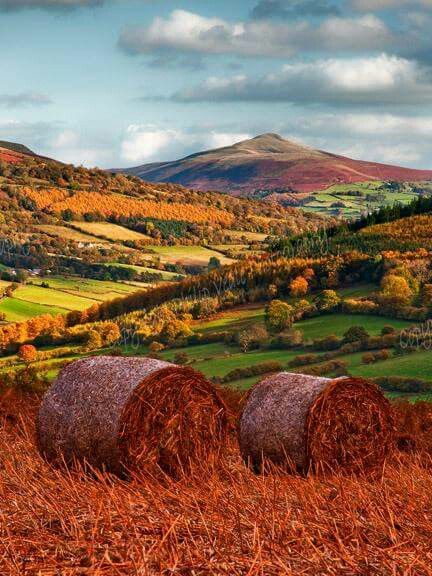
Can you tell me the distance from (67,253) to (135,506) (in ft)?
341

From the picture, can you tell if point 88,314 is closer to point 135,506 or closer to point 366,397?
point 366,397

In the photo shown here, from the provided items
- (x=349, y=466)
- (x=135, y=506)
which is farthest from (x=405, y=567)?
(x=349, y=466)

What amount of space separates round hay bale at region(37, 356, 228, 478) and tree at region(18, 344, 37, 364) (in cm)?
4261

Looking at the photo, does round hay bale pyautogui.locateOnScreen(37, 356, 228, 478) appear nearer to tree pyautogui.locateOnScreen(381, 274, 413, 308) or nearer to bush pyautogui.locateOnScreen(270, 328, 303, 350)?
bush pyautogui.locateOnScreen(270, 328, 303, 350)

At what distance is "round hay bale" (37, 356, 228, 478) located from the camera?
11516 millimetres

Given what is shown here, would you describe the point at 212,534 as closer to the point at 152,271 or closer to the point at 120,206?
the point at 152,271

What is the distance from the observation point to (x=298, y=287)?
63438mm

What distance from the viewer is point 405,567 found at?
5547 millimetres

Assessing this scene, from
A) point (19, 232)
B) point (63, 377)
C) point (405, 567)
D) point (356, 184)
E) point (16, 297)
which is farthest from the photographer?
point (356, 184)

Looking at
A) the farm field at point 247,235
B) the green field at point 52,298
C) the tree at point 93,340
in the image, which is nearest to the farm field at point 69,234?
the farm field at point 247,235

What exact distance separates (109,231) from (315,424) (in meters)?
119

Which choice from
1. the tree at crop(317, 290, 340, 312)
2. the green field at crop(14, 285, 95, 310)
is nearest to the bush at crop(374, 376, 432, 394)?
the tree at crop(317, 290, 340, 312)

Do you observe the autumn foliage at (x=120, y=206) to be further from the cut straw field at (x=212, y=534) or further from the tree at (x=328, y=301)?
the cut straw field at (x=212, y=534)

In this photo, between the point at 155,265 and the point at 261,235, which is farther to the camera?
the point at 261,235
